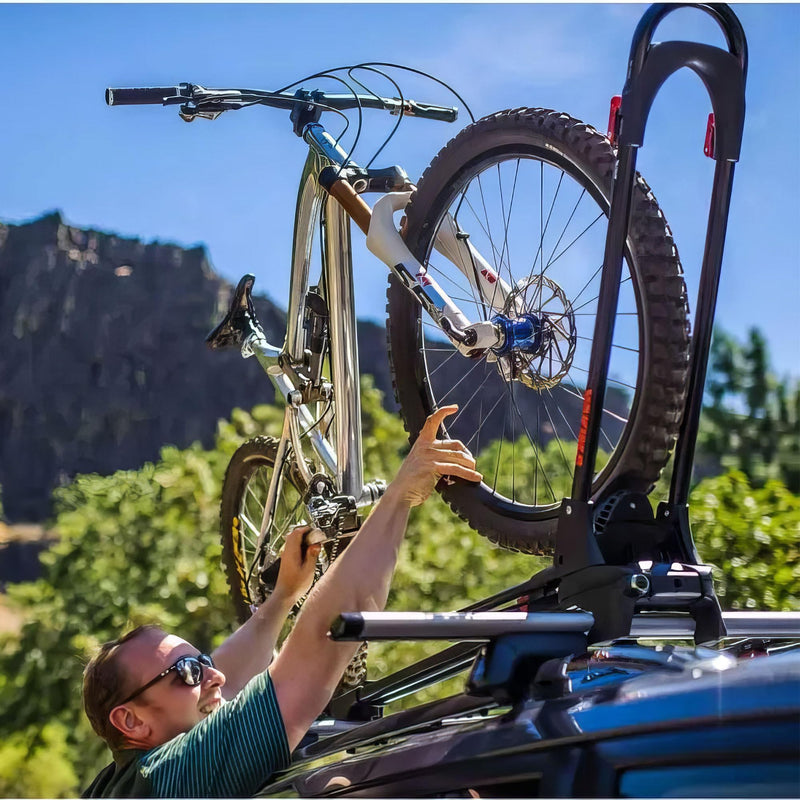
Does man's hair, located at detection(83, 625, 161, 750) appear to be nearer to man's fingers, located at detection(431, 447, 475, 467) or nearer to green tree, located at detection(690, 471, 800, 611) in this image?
man's fingers, located at detection(431, 447, 475, 467)

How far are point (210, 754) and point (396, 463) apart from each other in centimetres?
385

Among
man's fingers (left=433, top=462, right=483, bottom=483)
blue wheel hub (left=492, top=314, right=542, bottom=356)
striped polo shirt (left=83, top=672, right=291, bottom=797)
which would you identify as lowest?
striped polo shirt (left=83, top=672, right=291, bottom=797)

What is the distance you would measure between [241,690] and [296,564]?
434 millimetres

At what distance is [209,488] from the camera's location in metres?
5.35

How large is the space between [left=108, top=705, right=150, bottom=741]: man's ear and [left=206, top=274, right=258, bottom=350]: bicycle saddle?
1.48m

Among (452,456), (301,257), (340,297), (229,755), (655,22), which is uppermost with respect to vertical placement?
(655,22)

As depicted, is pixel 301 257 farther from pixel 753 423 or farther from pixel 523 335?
pixel 753 423

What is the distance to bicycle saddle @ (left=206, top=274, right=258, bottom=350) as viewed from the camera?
325cm

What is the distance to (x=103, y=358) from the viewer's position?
14719mm

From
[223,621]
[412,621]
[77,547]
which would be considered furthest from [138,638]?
[77,547]

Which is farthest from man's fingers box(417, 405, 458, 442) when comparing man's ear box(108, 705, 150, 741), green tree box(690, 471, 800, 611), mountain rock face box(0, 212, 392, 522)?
mountain rock face box(0, 212, 392, 522)

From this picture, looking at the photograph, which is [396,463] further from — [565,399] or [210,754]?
[210,754]

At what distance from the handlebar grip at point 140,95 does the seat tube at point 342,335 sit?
0.45 meters

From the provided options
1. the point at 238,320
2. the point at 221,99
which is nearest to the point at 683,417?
the point at 221,99
